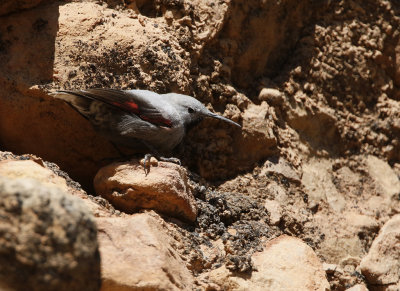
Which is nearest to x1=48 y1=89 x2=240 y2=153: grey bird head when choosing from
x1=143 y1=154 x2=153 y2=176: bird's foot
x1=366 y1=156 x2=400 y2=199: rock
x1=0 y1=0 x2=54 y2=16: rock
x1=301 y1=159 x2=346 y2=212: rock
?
x1=143 y1=154 x2=153 y2=176: bird's foot

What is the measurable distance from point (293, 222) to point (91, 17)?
204 cm

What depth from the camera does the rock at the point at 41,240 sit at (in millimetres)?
2107

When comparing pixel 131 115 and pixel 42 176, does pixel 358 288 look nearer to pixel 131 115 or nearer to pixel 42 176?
pixel 131 115

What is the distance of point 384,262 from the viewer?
3889 mm

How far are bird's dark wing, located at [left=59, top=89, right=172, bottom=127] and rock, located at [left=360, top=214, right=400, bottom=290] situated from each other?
167 centimetres

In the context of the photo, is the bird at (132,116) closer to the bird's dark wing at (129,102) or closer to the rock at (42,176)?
the bird's dark wing at (129,102)

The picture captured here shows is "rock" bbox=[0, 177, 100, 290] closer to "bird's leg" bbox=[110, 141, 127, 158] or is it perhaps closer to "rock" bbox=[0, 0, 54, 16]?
"bird's leg" bbox=[110, 141, 127, 158]

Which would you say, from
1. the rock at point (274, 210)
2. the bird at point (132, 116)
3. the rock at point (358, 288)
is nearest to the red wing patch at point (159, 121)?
the bird at point (132, 116)

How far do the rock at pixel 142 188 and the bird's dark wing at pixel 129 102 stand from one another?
1.15 ft

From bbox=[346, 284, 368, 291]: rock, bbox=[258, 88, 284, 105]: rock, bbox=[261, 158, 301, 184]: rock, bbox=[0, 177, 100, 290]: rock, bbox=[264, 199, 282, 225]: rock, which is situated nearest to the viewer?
bbox=[0, 177, 100, 290]: rock

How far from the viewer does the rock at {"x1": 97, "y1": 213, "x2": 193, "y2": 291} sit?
265 cm

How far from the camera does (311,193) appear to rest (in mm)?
4434

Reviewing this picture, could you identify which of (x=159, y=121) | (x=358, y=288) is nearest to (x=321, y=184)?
(x=358, y=288)

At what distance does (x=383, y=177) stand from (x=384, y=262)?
3.60ft
